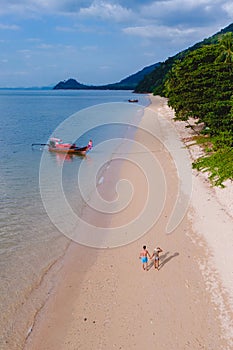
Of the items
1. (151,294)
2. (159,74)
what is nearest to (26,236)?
(151,294)

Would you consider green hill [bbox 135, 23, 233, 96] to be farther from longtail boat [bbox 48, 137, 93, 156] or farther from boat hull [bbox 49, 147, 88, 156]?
boat hull [bbox 49, 147, 88, 156]

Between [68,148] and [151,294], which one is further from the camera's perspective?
[68,148]

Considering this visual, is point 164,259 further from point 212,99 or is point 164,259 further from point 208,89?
point 208,89

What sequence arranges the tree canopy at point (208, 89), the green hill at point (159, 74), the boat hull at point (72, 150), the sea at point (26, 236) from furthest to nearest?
1. the green hill at point (159, 74)
2. the boat hull at point (72, 150)
3. the tree canopy at point (208, 89)
4. the sea at point (26, 236)

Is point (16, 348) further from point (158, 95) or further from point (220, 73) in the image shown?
point (158, 95)

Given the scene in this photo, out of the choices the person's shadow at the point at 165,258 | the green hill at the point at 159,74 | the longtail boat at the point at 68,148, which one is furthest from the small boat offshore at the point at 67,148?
the green hill at the point at 159,74

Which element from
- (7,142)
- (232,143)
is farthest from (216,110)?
(7,142)

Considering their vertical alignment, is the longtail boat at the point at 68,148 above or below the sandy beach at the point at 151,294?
below

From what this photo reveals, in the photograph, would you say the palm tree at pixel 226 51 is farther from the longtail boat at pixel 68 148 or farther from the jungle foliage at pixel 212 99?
the longtail boat at pixel 68 148
